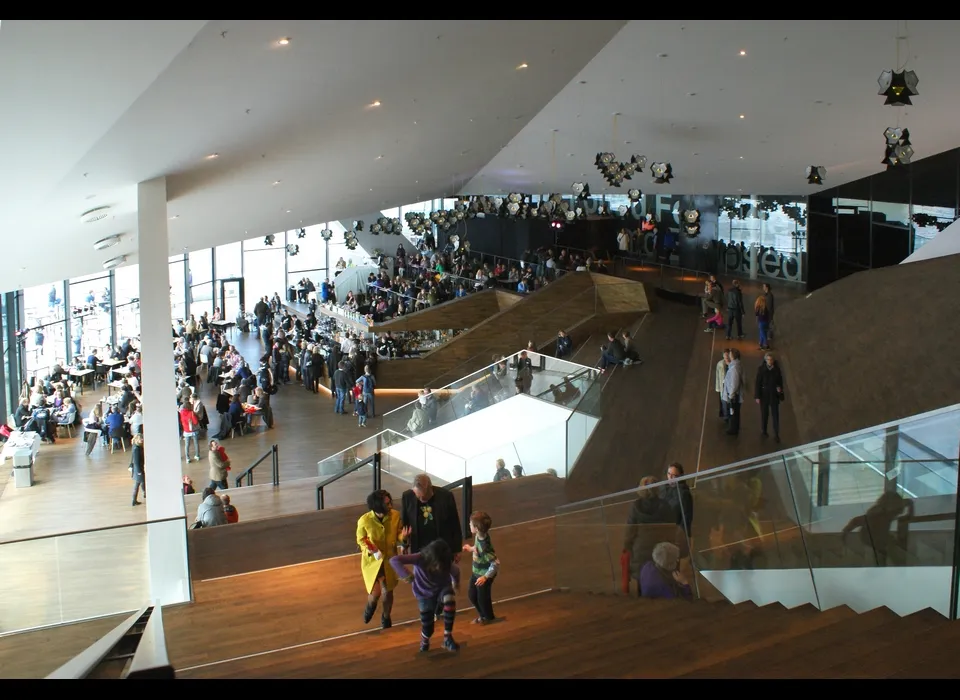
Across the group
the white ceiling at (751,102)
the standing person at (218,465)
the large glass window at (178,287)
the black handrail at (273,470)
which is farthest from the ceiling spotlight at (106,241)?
the large glass window at (178,287)

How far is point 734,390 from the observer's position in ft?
40.6

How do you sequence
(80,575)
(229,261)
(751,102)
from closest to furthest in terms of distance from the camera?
(80,575) → (751,102) → (229,261)

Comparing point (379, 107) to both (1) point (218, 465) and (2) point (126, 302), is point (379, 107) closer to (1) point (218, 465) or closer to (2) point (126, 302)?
(1) point (218, 465)

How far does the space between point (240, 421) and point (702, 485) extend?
1330 centimetres

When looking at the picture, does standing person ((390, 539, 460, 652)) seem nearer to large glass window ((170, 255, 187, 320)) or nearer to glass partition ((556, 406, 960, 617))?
glass partition ((556, 406, 960, 617))

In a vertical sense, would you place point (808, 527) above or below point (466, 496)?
above

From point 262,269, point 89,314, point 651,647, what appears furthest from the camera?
point 262,269

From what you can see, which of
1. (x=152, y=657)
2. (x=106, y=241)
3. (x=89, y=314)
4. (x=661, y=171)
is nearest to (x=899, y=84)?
(x=661, y=171)

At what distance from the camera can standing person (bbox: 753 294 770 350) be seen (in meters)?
16.1

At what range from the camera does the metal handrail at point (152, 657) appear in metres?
2.74

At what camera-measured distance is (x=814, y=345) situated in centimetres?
1486

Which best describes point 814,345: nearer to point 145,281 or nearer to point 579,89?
point 579,89

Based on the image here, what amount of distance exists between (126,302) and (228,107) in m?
21.7
